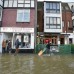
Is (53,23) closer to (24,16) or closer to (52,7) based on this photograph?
(52,7)

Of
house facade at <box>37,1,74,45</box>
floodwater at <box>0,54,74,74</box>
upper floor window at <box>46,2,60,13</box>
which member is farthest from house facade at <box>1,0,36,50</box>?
floodwater at <box>0,54,74,74</box>

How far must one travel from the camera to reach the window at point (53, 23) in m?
49.4

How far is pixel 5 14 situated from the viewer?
37844mm

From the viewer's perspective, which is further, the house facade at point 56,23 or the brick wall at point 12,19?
the house facade at point 56,23

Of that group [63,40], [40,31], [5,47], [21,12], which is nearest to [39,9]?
[40,31]

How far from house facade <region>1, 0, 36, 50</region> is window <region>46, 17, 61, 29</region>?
1202 cm

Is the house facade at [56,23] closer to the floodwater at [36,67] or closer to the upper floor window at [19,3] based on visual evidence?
the upper floor window at [19,3]

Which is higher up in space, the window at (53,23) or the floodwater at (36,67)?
the window at (53,23)

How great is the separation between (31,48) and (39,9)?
17.7 meters

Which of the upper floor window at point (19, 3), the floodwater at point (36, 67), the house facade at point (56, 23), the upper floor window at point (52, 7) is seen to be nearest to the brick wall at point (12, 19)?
the upper floor window at point (19, 3)

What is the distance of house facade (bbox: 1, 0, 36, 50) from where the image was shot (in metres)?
37.0

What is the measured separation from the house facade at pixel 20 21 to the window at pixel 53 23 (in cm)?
1202

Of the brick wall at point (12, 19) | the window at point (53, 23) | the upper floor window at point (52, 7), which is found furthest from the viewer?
the upper floor window at point (52, 7)

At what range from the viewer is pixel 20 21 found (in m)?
37.5
